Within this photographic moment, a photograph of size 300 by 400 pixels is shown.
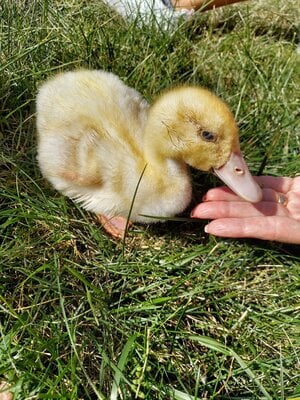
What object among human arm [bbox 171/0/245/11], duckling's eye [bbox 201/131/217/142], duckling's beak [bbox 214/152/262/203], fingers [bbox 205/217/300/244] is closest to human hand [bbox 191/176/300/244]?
fingers [bbox 205/217/300/244]

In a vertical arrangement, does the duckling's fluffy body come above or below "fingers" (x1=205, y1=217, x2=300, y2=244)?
above

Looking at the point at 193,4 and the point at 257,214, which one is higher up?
the point at 193,4

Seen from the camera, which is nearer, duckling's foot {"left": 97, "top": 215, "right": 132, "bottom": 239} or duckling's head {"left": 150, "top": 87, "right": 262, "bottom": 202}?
duckling's head {"left": 150, "top": 87, "right": 262, "bottom": 202}

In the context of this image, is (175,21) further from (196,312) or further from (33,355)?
(33,355)

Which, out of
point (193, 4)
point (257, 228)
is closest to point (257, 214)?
point (257, 228)

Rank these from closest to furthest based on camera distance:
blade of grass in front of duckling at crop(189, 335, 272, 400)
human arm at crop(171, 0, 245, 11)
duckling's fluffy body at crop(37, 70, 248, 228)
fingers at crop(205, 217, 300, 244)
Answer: blade of grass in front of duckling at crop(189, 335, 272, 400), duckling's fluffy body at crop(37, 70, 248, 228), fingers at crop(205, 217, 300, 244), human arm at crop(171, 0, 245, 11)

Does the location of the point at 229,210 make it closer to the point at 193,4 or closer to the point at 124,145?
the point at 124,145

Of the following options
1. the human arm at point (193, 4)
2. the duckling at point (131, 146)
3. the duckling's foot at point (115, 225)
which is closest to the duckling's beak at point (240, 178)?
the duckling at point (131, 146)

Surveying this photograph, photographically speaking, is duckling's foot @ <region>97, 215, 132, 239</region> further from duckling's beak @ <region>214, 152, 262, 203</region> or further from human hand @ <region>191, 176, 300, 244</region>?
duckling's beak @ <region>214, 152, 262, 203</region>
